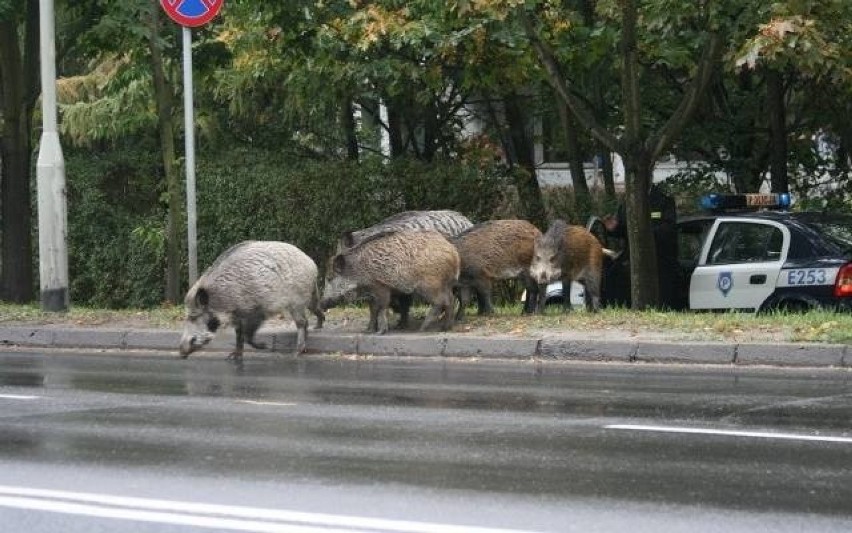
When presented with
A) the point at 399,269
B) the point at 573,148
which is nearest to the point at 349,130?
the point at 573,148

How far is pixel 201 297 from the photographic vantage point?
13.8 metres

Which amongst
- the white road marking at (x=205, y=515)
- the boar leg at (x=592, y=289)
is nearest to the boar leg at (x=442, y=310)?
the boar leg at (x=592, y=289)

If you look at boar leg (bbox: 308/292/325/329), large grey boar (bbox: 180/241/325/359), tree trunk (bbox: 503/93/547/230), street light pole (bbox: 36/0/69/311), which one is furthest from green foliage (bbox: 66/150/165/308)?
large grey boar (bbox: 180/241/325/359)

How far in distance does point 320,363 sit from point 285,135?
11.2 m

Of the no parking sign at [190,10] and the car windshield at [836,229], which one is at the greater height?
the no parking sign at [190,10]

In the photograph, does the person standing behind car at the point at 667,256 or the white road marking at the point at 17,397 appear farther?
the person standing behind car at the point at 667,256

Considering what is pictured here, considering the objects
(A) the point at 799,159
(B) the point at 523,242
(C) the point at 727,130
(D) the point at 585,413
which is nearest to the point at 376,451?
(D) the point at 585,413

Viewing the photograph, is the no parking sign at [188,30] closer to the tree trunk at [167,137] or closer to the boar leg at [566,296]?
the tree trunk at [167,137]

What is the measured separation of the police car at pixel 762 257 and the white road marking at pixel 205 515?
915cm

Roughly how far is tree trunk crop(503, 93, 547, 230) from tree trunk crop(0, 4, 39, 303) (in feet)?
24.4

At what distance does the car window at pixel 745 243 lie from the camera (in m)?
15.3

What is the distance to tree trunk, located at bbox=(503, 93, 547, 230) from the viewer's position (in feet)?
67.3

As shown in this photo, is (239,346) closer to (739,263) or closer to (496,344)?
(496,344)

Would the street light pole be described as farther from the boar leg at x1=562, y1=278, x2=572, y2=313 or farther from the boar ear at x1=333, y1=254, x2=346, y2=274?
the boar leg at x1=562, y1=278, x2=572, y2=313
